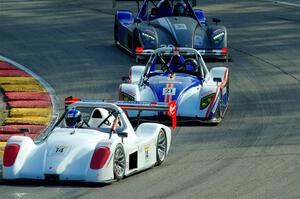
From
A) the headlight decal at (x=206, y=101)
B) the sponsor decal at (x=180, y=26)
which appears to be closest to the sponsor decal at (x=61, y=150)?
the headlight decal at (x=206, y=101)

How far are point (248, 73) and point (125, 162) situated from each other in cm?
1148

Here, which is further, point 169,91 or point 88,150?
point 169,91

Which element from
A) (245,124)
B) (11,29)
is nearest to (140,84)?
(245,124)

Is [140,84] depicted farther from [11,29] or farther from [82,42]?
[11,29]

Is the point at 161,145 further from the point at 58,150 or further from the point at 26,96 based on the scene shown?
the point at 26,96

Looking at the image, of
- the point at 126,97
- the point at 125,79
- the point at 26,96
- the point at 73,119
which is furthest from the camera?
the point at 26,96

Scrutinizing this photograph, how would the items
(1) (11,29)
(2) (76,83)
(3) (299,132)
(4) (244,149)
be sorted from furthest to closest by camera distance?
(1) (11,29) < (2) (76,83) < (3) (299,132) < (4) (244,149)

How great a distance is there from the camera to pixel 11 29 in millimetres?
34656

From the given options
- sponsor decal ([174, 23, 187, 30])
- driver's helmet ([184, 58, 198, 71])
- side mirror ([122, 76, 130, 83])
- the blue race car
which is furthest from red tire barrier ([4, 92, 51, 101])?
sponsor decal ([174, 23, 187, 30])

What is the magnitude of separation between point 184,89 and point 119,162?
219 inches

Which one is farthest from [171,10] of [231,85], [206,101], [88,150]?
[88,150]

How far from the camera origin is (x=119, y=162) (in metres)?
16.5

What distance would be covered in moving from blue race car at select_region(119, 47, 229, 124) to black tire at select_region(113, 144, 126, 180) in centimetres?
503

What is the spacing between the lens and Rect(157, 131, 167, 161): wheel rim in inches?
709
